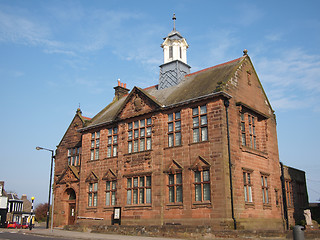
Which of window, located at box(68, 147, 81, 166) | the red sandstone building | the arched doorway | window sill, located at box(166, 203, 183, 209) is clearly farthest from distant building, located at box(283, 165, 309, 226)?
window, located at box(68, 147, 81, 166)

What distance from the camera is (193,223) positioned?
23.4 meters

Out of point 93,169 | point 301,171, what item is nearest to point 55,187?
point 93,169

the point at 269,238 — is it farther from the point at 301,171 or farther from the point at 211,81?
the point at 301,171

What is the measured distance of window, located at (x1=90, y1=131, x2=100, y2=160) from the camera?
32.5 meters

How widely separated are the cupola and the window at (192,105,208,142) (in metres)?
7.17

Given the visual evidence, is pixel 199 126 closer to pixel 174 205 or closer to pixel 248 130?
pixel 248 130

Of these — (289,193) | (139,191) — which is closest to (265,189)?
(289,193)

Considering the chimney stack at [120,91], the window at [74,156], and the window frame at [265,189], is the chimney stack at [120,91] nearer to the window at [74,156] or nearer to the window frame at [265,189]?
the window at [74,156]

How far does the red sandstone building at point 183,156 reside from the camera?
77.8 feet

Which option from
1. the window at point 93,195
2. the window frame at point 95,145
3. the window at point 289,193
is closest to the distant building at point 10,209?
the window at point 93,195

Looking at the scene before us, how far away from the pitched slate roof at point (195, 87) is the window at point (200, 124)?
1.02 metres

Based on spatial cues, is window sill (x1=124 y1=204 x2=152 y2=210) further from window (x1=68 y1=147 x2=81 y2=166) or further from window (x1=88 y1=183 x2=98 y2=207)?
window (x1=68 y1=147 x2=81 y2=166)

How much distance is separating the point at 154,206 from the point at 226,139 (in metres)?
7.55

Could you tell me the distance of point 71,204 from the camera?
3462 centimetres
